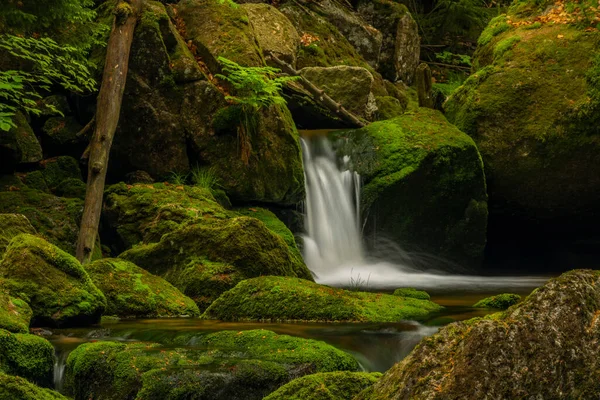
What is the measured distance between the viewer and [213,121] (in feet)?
40.0

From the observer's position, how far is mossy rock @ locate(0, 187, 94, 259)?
976 centimetres

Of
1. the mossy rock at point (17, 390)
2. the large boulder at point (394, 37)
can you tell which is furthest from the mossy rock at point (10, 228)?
the large boulder at point (394, 37)

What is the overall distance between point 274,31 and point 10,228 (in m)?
10.5

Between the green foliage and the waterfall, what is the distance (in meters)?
4.35

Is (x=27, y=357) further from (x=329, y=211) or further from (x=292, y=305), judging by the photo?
(x=329, y=211)

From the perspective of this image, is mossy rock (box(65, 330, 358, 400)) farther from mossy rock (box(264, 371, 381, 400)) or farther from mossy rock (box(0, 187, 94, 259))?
mossy rock (box(0, 187, 94, 259))

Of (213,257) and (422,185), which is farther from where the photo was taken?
(422,185)

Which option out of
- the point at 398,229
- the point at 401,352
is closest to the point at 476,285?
the point at 398,229

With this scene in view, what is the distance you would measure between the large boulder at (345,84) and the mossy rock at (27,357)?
11522 millimetres

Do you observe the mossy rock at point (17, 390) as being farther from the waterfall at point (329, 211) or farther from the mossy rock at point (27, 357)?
the waterfall at point (329, 211)

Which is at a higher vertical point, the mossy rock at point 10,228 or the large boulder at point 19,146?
the large boulder at point 19,146

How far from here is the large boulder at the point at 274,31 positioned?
1650 cm

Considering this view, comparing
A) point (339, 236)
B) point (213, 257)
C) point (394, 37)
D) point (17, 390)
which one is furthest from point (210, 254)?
point (394, 37)

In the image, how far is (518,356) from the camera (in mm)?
2910
